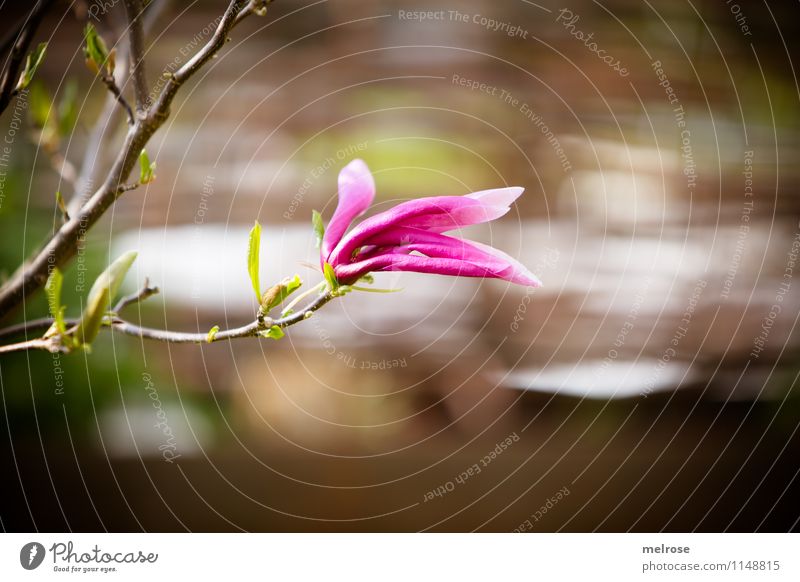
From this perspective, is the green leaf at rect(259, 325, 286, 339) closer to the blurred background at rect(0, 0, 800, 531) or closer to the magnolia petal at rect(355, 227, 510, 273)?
the magnolia petal at rect(355, 227, 510, 273)

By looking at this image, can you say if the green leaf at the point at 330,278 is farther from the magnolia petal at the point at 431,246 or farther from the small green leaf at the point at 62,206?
the small green leaf at the point at 62,206

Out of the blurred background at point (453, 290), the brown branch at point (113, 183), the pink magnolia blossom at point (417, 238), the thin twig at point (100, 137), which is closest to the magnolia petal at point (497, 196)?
the pink magnolia blossom at point (417, 238)

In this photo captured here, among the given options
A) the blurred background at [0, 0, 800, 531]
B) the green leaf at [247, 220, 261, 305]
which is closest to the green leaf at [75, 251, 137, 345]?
the green leaf at [247, 220, 261, 305]

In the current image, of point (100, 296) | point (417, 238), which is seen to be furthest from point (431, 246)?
point (100, 296)

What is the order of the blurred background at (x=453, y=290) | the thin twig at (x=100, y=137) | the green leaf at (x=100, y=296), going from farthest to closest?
the blurred background at (x=453, y=290) → the thin twig at (x=100, y=137) → the green leaf at (x=100, y=296)

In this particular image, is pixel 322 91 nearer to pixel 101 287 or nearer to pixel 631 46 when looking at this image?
pixel 631 46
